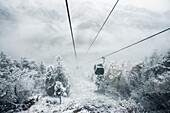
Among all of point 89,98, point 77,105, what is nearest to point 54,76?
point 89,98

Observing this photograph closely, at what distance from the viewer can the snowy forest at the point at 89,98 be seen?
1212cm

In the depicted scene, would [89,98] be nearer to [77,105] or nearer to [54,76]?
[77,105]

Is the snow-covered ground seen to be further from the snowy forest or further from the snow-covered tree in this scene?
the snow-covered tree

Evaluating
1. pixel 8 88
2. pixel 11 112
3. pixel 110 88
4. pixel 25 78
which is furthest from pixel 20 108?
pixel 110 88

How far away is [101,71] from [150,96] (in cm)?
1255

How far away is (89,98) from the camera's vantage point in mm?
17875

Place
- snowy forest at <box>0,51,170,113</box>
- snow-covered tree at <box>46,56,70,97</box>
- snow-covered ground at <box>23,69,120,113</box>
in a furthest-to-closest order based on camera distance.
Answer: snow-covered tree at <box>46,56,70,97</box> → snowy forest at <box>0,51,170,113</box> → snow-covered ground at <box>23,69,120,113</box>

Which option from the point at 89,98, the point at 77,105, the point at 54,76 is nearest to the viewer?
the point at 77,105

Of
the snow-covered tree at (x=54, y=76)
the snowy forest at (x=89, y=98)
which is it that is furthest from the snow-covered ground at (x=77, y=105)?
the snow-covered tree at (x=54, y=76)

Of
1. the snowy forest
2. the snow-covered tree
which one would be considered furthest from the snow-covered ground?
the snow-covered tree

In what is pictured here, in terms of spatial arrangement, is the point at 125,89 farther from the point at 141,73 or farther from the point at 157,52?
the point at 157,52

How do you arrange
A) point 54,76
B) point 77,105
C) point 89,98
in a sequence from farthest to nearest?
point 54,76 → point 89,98 → point 77,105

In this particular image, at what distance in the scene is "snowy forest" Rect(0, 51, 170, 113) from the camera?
12123mm

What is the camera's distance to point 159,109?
14711 mm
